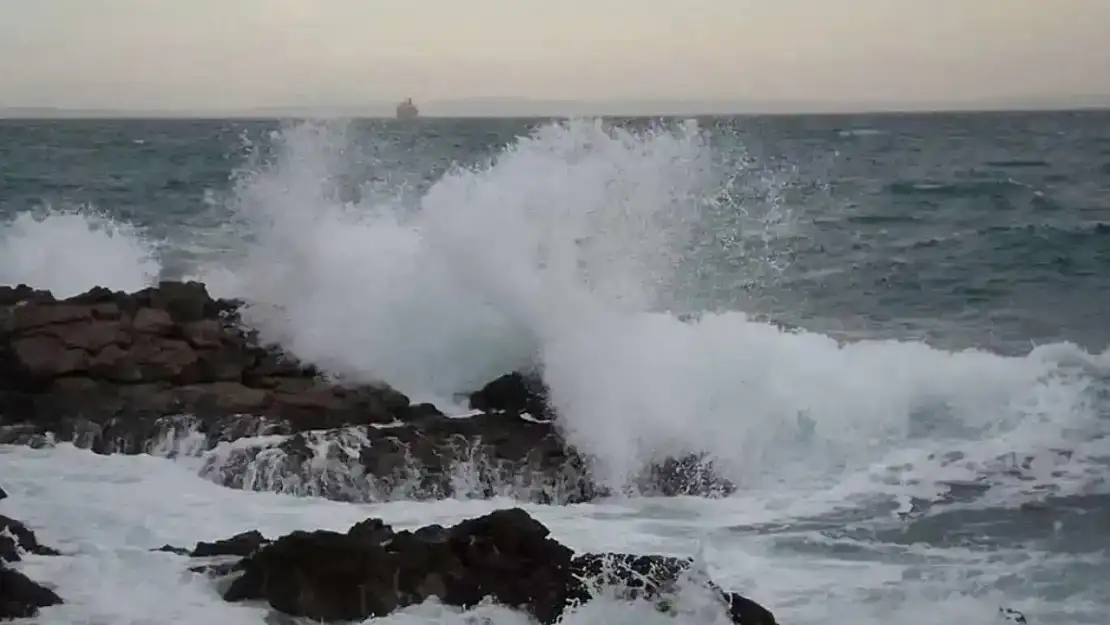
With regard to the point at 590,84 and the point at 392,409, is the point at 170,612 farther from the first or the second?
the point at 590,84

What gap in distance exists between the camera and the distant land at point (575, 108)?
286cm

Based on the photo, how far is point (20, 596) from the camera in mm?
2604

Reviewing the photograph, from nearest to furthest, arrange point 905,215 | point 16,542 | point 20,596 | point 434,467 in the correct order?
1. point 20,596
2. point 16,542
3. point 434,467
4. point 905,215

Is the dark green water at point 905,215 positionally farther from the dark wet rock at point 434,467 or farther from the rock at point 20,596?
the rock at point 20,596

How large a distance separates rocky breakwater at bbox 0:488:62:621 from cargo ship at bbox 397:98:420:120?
147 cm

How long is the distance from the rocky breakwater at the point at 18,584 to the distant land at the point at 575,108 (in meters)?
1.21

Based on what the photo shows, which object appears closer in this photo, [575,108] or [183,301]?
[575,108]

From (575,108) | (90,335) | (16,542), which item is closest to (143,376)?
(90,335)

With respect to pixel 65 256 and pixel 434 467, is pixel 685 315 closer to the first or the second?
pixel 434 467

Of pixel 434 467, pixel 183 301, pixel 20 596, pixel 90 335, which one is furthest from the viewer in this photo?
pixel 183 301

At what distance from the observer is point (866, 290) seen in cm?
288

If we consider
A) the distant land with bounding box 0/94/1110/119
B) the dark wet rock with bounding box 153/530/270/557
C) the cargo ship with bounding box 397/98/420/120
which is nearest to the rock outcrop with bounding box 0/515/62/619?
the dark wet rock with bounding box 153/530/270/557

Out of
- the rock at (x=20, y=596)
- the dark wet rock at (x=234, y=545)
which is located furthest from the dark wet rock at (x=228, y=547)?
the rock at (x=20, y=596)

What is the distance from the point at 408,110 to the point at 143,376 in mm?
1058
